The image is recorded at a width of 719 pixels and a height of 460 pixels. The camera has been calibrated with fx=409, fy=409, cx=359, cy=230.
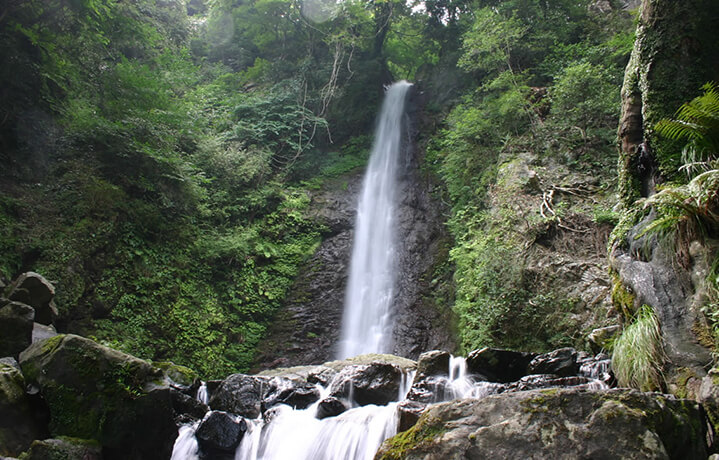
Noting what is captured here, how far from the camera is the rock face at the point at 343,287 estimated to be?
10562mm

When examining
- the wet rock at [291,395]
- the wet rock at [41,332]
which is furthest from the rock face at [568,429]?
the wet rock at [41,332]

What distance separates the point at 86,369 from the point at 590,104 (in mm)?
11133

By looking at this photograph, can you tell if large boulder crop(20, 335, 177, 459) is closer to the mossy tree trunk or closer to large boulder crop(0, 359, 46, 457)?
large boulder crop(0, 359, 46, 457)

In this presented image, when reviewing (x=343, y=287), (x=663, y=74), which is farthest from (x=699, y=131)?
(x=343, y=287)

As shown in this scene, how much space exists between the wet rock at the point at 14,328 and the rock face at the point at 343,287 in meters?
5.59

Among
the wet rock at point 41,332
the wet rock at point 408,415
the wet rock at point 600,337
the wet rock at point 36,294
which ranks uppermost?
the wet rock at point 36,294

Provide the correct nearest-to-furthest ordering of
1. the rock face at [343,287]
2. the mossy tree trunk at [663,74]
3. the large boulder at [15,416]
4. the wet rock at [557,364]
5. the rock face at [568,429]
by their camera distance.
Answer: the rock face at [568,429]
the large boulder at [15,416]
the mossy tree trunk at [663,74]
the wet rock at [557,364]
the rock face at [343,287]

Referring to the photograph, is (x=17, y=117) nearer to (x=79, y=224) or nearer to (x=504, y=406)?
(x=79, y=224)

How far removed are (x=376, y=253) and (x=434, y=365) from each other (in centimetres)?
751

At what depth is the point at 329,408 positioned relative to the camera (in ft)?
19.1

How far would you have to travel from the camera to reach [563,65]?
41.0ft

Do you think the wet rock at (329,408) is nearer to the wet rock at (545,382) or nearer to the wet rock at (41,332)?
the wet rock at (545,382)

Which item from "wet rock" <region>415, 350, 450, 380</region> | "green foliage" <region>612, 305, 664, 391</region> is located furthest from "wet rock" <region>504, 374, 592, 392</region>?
"wet rock" <region>415, 350, 450, 380</region>

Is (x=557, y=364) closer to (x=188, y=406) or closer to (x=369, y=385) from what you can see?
(x=369, y=385)
